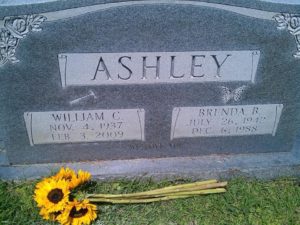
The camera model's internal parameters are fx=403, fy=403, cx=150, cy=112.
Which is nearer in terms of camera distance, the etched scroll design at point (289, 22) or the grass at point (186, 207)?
the etched scroll design at point (289, 22)

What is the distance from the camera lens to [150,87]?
114 inches

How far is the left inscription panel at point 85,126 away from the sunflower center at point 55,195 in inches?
19.4

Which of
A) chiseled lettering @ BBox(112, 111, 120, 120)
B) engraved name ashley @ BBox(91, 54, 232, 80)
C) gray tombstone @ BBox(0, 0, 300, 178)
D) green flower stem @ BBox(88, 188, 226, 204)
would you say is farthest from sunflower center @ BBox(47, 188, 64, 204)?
engraved name ashley @ BBox(91, 54, 232, 80)

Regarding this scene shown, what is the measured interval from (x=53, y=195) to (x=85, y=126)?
0.59m

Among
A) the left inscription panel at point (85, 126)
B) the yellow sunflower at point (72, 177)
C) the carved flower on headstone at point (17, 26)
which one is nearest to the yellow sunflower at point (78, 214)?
the yellow sunflower at point (72, 177)

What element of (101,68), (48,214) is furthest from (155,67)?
(48,214)

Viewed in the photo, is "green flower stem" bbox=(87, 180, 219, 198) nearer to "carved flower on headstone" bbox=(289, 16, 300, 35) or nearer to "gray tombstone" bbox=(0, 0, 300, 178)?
"gray tombstone" bbox=(0, 0, 300, 178)

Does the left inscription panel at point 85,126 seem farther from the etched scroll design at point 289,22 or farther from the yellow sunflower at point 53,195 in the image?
the etched scroll design at point 289,22

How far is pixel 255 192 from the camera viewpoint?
312 cm

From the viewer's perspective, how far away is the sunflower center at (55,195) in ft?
8.84

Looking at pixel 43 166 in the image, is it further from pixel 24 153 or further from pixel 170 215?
pixel 170 215

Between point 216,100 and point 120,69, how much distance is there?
77 centimetres

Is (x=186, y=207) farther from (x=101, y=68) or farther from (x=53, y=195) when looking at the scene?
(x=101, y=68)

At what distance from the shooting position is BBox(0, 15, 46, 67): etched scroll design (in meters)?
2.53
